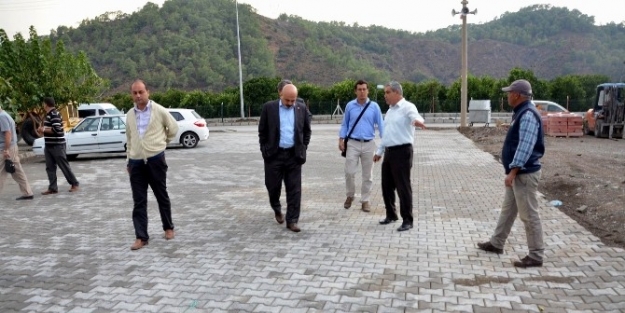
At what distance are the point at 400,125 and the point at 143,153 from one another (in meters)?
2.92

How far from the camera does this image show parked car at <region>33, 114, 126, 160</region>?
15.1 meters

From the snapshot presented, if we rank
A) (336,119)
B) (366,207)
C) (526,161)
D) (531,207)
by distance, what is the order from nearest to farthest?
(526,161), (531,207), (366,207), (336,119)

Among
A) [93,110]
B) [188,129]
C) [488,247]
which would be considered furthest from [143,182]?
[93,110]

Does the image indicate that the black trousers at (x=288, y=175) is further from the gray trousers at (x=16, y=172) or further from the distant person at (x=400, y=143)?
the gray trousers at (x=16, y=172)

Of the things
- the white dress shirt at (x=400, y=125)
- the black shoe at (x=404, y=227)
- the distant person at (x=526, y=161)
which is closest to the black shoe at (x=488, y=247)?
the distant person at (x=526, y=161)

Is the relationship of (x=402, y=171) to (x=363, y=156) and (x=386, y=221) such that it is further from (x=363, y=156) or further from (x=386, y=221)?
(x=363, y=156)

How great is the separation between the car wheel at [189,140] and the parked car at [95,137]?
2717 mm

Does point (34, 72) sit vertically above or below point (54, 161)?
above

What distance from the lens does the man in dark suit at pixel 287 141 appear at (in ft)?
20.1

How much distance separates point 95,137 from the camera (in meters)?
15.3

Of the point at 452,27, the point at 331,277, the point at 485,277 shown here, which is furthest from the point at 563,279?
the point at 452,27

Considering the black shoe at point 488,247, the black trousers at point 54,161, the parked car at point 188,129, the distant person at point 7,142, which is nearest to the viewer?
the black shoe at point 488,247

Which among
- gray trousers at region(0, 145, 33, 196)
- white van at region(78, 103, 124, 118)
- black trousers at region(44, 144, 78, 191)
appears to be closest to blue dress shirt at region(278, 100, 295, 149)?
gray trousers at region(0, 145, 33, 196)

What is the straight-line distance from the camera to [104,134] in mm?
15367
